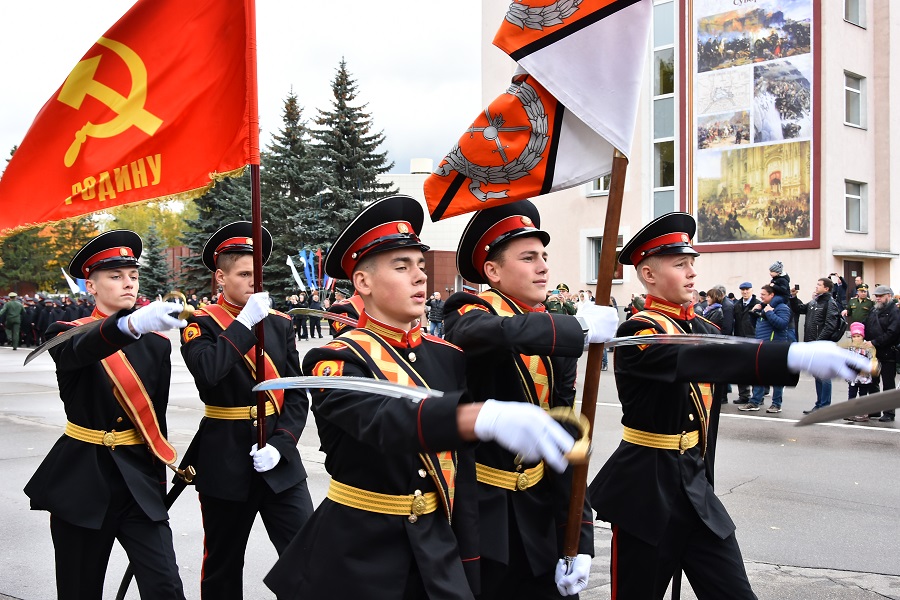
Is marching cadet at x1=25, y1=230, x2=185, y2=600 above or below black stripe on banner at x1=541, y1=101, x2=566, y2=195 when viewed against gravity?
below

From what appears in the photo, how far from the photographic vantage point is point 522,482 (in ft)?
12.1

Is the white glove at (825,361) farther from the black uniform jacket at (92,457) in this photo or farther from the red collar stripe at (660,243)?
the black uniform jacket at (92,457)

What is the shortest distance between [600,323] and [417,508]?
3.04 feet

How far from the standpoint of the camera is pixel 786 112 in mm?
27078

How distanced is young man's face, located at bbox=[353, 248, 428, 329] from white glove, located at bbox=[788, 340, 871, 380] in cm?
128

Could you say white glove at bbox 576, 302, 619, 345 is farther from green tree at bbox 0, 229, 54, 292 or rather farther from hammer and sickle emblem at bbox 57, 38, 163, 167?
green tree at bbox 0, 229, 54, 292

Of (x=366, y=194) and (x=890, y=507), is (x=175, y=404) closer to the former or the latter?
(x=890, y=507)

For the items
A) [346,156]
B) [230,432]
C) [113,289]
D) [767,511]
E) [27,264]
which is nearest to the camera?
[113,289]

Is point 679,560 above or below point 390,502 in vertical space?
below

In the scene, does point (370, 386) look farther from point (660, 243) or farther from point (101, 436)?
point (101, 436)

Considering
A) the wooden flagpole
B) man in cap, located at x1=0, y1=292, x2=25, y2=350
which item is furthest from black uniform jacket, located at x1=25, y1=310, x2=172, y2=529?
man in cap, located at x1=0, y1=292, x2=25, y2=350

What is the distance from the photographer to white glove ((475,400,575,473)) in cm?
237

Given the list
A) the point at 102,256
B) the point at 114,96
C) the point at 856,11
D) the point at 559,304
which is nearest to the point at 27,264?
the point at 559,304

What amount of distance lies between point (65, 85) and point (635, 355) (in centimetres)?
306
